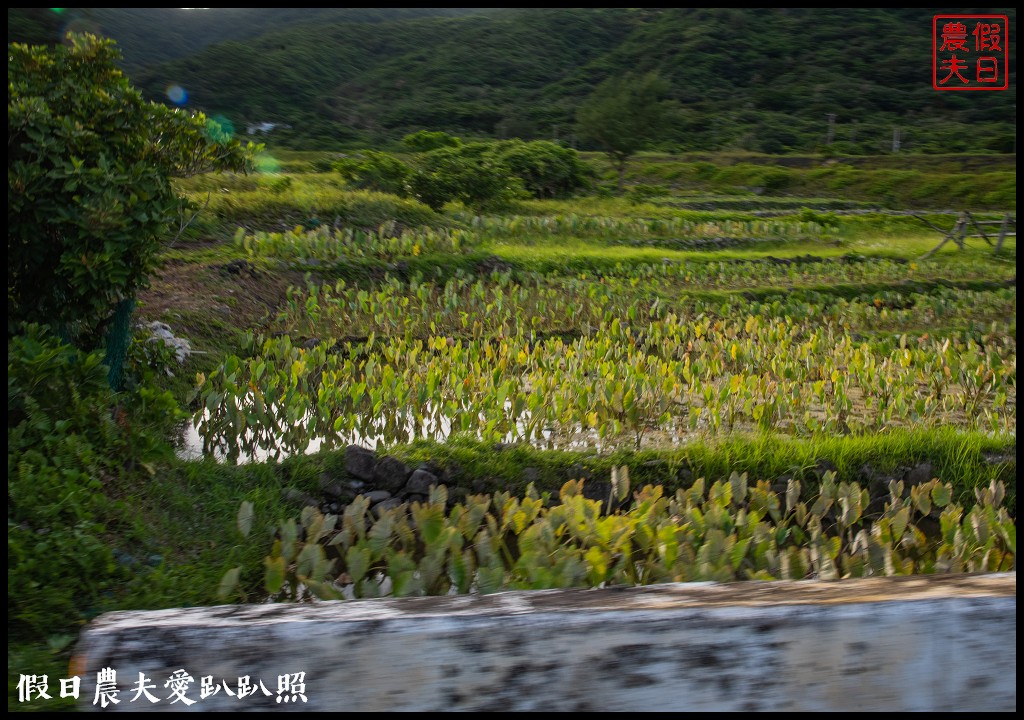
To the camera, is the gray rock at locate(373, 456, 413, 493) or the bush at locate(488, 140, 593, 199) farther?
the bush at locate(488, 140, 593, 199)

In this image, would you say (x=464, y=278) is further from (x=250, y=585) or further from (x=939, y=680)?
(x=939, y=680)

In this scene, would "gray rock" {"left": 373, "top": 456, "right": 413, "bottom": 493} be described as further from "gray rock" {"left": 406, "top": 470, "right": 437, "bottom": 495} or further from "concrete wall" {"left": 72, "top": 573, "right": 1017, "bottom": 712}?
"concrete wall" {"left": 72, "top": 573, "right": 1017, "bottom": 712}

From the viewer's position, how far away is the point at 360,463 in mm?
3893

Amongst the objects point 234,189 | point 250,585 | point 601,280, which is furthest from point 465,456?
point 234,189

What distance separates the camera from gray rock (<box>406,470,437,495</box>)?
12.7ft

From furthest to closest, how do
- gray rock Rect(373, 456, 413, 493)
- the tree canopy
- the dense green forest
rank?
the dense green forest, the tree canopy, gray rock Rect(373, 456, 413, 493)

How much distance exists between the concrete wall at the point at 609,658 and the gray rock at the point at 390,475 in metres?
2.42

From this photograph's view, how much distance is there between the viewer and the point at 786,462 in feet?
14.1

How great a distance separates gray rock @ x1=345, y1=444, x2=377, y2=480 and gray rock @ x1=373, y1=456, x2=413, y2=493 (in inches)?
1.2

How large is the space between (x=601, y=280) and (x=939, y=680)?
864cm

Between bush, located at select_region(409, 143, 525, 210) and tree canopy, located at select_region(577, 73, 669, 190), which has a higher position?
tree canopy, located at select_region(577, 73, 669, 190)

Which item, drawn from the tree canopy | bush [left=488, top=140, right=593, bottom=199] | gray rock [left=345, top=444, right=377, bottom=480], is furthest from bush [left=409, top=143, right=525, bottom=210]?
the tree canopy

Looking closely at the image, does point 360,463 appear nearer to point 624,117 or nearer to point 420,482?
point 420,482

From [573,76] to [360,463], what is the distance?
63.9 metres
